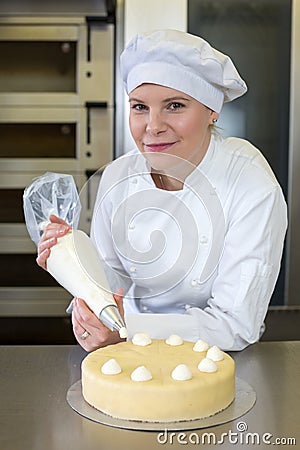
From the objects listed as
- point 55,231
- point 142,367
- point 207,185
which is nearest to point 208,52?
point 207,185

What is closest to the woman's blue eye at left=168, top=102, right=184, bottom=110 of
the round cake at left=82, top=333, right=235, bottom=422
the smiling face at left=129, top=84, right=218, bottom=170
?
the smiling face at left=129, top=84, right=218, bottom=170

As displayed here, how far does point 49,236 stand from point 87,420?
26 cm

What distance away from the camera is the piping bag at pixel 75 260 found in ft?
3.03

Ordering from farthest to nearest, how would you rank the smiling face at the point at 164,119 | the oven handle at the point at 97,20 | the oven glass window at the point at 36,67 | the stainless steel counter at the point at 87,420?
1. the oven glass window at the point at 36,67
2. the oven handle at the point at 97,20
3. the smiling face at the point at 164,119
4. the stainless steel counter at the point at 87,420

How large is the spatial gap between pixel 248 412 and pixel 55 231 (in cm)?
35

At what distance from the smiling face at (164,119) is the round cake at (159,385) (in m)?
0.35

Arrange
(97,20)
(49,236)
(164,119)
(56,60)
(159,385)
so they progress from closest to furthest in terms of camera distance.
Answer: (159,385) → (49,236) → (164,119) → (97,20) → (56,60)

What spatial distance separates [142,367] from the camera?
87 centimetres

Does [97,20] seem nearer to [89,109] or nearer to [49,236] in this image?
[89,109]

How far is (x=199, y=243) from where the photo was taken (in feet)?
3.41

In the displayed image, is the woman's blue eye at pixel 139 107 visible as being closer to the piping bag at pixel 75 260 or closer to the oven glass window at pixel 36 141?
the piping bag at pixel 75 260

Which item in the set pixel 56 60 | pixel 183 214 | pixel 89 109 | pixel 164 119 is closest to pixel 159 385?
pixel 183 214

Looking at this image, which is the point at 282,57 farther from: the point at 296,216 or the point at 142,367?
the point at 142,367

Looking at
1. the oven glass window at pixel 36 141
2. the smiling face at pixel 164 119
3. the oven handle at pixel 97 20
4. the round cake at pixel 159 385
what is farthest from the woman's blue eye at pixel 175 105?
the oven glass window at pixel 36 141
